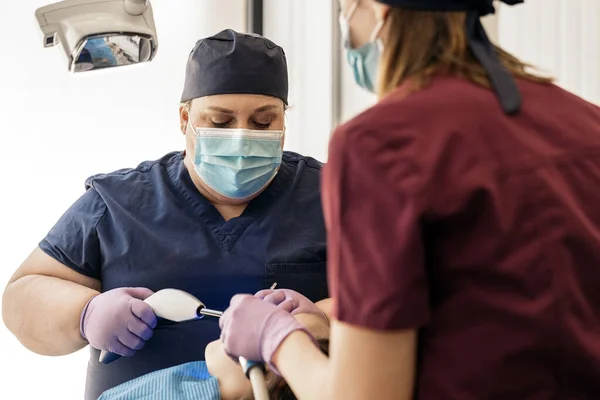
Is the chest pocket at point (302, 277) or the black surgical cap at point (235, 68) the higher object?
the black surgical cap at point (235, 68)

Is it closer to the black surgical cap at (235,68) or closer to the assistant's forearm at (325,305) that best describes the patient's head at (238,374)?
the assistant's forearm at (325,305)

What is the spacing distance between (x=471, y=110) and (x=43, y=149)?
6.03ft

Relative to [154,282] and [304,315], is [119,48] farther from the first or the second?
[304,315]

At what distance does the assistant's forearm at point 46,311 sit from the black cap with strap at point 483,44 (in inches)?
43.1

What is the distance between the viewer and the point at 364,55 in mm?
970

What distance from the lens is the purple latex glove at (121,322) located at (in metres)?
1.46

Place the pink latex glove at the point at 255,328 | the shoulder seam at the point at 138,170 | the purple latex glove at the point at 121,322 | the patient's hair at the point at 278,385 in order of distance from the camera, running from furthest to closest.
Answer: the shoulder seam at the point at 138,170 → the purple latex glove at the point at 121,322 → the patient's hair at the point at 278,385 → the pink latex glove at the point at 255,328

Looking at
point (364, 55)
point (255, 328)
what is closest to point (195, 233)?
point (255, 328)

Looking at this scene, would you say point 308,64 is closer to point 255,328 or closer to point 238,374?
point 238,374

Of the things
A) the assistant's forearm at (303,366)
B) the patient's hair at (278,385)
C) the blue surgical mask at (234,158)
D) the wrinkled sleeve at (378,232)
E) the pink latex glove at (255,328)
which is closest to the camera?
the wrinkled sleeve at (378,232)

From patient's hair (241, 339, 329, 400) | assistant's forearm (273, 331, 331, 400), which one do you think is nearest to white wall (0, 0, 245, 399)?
patient's hair (241, 339, 329, 400)

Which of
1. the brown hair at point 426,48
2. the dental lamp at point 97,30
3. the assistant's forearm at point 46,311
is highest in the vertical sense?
the brown hair at point 426,48

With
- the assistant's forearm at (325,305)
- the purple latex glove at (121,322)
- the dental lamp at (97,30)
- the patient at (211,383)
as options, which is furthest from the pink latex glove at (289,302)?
the dental lamp at (97,30)

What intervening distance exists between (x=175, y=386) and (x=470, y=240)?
2.33 feet
